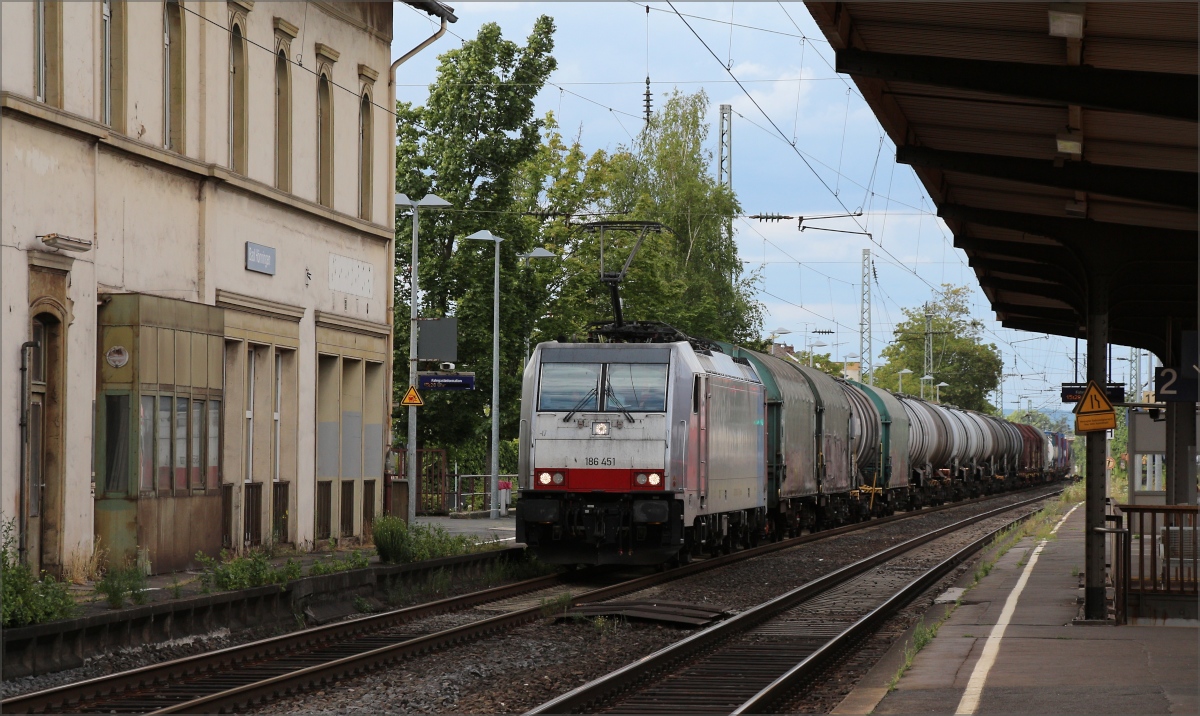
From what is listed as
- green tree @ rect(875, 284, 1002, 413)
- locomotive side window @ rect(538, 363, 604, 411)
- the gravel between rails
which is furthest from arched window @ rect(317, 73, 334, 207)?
green tree @ rect(875, 284, 1002, 413)

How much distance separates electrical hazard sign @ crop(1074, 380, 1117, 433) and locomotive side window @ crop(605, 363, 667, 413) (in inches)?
241

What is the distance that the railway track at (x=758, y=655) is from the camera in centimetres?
1113

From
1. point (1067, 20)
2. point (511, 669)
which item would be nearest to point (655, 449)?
point (511, 669)

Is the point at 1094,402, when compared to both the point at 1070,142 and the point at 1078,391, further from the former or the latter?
the point at 1078,391

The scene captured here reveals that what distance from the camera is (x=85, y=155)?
662 inches

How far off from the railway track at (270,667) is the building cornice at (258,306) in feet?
17.7

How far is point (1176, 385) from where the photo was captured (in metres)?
18.2

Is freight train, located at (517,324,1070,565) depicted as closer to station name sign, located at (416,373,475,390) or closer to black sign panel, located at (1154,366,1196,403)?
station name sign, located at (416,373,475,390)

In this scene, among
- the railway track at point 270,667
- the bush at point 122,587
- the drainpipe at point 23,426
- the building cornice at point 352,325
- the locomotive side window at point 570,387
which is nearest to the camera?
the railway track at point 270,667

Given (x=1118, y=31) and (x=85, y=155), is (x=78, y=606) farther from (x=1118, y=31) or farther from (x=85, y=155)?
(x=1118, y=31)

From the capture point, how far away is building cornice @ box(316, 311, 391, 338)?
77.1ft

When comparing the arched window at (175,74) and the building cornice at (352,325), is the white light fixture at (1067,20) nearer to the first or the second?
the arched window at (175,74)

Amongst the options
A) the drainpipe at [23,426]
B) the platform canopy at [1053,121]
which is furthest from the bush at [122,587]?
the platform canopy at [1053,121]

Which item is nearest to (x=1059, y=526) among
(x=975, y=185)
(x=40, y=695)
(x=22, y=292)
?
(x=975, y=185)
